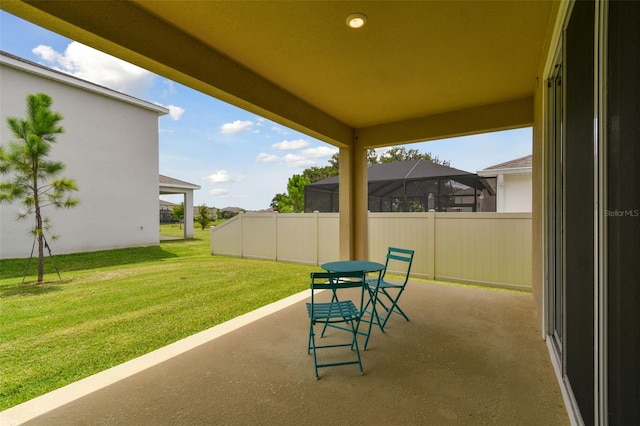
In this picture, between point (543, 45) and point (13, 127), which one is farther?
point (13, 127)

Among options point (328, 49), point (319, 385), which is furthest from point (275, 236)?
point (319, 385)

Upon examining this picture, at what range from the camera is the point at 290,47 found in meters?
2.59

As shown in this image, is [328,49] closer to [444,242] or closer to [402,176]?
[444,242]

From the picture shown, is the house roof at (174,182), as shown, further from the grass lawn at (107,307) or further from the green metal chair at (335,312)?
the green metal chair at (335,312)

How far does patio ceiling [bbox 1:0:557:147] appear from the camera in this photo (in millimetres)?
2027

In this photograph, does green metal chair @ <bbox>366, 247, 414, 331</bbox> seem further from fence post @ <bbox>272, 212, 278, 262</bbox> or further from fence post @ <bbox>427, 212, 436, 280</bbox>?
fence post @ <bbox>272, 212, 278, 262</bbox>

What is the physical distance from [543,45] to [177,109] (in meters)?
Result: 12.5

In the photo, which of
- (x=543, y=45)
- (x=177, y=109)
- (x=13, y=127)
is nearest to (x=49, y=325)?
(x=13, y=127)

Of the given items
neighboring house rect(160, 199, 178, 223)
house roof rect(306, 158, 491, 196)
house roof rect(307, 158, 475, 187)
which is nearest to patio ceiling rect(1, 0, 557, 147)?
house roof rect(306, 158, 491, 196)

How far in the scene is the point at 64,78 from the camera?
8.23 metres

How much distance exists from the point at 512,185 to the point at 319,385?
28.9 ft

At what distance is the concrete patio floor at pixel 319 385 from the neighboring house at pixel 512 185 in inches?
252

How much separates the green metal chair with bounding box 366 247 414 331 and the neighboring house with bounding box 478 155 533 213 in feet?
15.0
